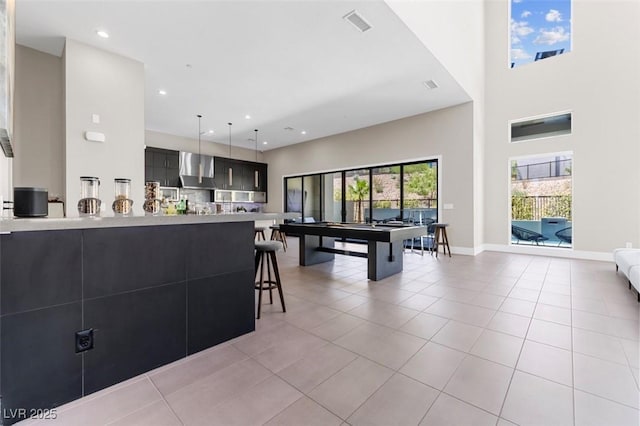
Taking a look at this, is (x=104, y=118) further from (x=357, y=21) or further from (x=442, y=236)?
(x=442, y=236)

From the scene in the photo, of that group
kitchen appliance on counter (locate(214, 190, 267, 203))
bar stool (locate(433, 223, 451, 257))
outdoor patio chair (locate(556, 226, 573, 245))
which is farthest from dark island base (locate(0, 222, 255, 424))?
kitchen appliance on counter (locate(214, 190, 267, 203))

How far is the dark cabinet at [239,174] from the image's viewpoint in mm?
9492

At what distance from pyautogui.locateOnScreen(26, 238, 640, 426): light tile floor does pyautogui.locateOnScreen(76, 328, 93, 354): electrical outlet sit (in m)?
0.29

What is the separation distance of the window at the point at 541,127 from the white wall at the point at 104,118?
8013 millimetres

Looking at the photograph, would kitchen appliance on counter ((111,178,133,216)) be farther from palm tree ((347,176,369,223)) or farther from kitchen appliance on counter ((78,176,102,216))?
palm tree ((347,176,369,223))

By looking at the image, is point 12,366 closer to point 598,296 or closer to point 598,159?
point 598,296

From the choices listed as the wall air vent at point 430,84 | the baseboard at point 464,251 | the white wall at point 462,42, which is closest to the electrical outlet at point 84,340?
the white wall at point 462,42

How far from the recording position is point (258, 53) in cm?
419

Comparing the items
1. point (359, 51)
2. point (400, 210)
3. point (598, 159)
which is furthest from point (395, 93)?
point (598, 159)

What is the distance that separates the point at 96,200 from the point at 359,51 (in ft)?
12.8

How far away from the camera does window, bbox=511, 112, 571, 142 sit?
6.03 m

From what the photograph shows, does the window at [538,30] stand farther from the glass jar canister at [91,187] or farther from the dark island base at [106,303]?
the glass jar canister at [91,187]

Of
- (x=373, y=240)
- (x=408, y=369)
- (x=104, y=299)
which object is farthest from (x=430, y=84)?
(x=104, y=299)

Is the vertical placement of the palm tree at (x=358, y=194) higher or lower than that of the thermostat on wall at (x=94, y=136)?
lower
